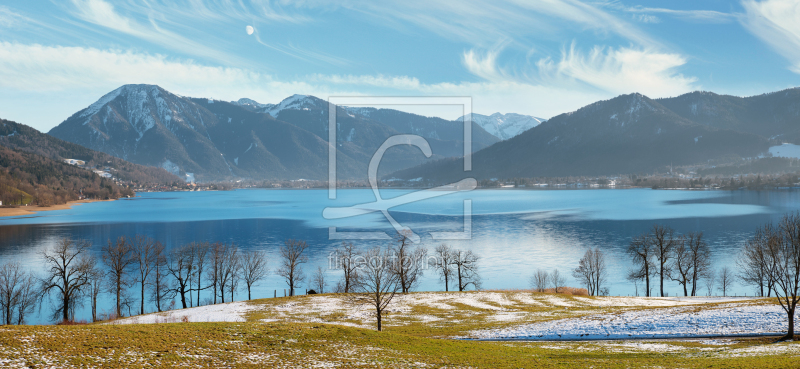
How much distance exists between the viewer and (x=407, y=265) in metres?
58.2

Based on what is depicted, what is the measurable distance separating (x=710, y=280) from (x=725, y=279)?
194 centimetres

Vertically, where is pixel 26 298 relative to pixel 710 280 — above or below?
above

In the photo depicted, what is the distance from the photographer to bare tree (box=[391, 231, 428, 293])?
179 ft

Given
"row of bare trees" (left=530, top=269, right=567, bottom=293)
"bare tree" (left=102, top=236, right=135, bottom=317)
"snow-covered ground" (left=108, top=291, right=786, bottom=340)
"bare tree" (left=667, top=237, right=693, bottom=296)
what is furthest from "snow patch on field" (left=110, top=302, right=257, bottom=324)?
"bare tree" (left=667, top=237, right=693, bottom=296)

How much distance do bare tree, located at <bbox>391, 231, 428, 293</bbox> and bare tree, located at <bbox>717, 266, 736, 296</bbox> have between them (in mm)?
42912

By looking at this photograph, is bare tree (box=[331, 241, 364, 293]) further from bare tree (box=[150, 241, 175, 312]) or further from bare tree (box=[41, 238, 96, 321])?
bare tree (box=[41, 238, 96, 321])

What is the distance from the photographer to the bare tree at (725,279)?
211ft

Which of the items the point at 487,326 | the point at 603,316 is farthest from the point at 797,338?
the point at 487,326

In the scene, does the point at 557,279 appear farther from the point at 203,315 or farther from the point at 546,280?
the point at 203,315

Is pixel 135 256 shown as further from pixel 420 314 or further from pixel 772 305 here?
pixel 772 305

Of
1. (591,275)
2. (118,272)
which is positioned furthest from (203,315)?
(591,275)

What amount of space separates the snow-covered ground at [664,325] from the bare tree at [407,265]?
859 inches

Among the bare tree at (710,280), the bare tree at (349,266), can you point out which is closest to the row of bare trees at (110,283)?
the bare tree at (349,266)

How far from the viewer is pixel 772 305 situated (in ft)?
98.0
